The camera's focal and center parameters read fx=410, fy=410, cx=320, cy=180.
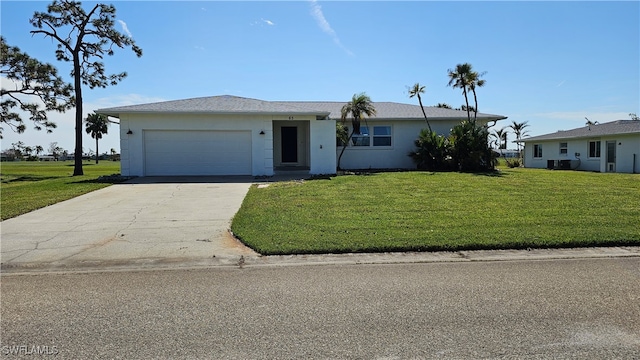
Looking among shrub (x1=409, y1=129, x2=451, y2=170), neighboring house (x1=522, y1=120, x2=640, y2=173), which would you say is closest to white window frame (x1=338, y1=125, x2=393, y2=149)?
shrub (x1=409, y1=129, x2=451, y2=170)

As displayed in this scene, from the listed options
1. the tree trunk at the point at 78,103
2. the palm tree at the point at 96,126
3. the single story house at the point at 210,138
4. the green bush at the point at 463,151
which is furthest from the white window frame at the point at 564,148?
the palm tree at the point at 96,126

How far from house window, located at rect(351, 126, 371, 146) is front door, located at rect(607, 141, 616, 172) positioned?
15.8 metres

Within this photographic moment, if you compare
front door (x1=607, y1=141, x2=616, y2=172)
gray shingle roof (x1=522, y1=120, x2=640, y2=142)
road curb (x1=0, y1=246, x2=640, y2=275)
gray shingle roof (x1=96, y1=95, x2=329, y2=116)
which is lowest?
road curb (x1=0, y1=246, x2=640, y2=275)

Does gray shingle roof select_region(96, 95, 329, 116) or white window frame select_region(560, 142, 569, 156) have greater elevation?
gray shingle roof select_region(96, 95, 329, 116)

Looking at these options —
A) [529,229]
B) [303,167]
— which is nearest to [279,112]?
[303,167]

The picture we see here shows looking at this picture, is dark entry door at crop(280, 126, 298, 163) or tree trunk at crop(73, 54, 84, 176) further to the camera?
tree trunk at crop(73, 54, 84, 176)

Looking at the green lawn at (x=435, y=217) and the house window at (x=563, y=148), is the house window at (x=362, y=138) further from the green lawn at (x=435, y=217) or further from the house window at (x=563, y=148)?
the house window at (x=563, y=148)

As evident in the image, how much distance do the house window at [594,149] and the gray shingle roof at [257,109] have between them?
8911mm

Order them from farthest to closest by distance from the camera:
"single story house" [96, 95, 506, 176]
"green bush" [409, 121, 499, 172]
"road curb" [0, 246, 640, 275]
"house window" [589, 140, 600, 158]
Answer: "house window" [589, 140, 600, 158] → "green bush" [409, 121, 499, 172] → "single story house" [96, 95, 506, 176] → "road curb" [0, 246, 640, 275]

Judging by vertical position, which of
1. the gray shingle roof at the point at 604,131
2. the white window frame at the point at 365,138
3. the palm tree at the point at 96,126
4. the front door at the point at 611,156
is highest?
the palm tree at the point at 96,126

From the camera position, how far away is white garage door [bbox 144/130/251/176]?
18.5 m

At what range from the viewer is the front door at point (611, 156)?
25.5 metres

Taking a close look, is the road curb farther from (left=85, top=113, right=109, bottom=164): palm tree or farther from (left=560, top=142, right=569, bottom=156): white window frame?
(left=85, top=113, right=109, bottom=164): palm tree

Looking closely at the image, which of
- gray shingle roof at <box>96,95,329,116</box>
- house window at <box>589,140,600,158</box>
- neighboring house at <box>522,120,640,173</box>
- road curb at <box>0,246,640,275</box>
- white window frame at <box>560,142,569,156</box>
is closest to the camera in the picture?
road curb at <box>0,246,640,275</box>
